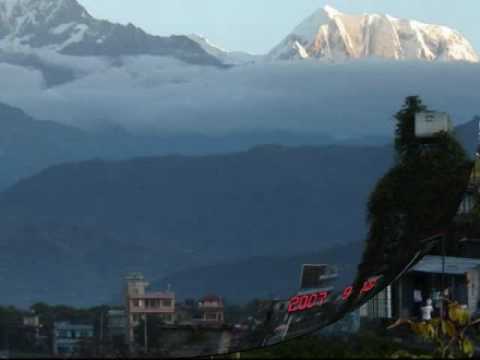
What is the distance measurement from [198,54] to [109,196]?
907 millimetres

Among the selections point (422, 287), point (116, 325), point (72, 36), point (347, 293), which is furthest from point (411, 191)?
point (422, 287)

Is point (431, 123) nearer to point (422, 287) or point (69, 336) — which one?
point (69, 336)

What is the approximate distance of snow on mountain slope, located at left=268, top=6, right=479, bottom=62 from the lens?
1134 cm

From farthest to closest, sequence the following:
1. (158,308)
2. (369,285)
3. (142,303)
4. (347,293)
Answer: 1. (369,285)
2. (347,293)
3. (158,308)
4. (142,303)

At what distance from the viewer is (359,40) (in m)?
11.4

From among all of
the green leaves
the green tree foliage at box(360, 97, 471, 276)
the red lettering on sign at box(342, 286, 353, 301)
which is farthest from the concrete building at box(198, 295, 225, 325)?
A: the green leaves

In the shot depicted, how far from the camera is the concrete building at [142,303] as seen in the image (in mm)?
10859

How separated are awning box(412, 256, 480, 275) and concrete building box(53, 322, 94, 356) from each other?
260 cm

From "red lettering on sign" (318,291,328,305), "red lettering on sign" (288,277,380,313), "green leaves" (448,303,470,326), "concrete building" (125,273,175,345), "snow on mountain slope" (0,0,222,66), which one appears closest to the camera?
"concrete building" (125,273,175,345)

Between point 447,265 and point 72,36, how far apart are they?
380 centimetres

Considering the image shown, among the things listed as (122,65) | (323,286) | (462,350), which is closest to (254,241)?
(323,286)

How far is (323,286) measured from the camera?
1141cm

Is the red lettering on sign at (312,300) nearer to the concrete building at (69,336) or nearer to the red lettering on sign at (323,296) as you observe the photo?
the red lettering on sign at (323,296)

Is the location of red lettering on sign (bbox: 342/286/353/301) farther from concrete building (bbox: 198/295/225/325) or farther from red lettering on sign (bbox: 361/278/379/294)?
concrete building (bbox: 198/295/225/325)
